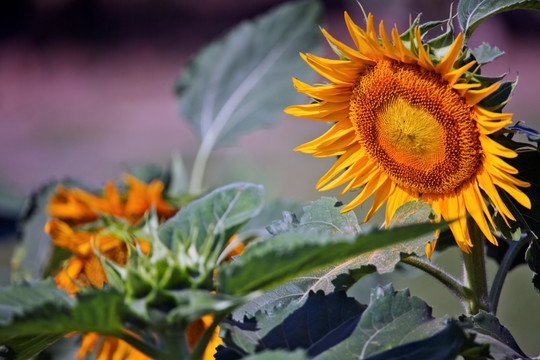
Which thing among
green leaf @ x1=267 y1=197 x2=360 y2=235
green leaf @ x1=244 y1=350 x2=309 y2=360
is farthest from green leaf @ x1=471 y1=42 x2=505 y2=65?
green leaf @ x1=244 y1=350 x2=309 y2=360

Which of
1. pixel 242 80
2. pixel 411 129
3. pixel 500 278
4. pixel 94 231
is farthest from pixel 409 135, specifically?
pixel 242 80

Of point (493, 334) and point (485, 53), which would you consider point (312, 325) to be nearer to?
point (493, 334)

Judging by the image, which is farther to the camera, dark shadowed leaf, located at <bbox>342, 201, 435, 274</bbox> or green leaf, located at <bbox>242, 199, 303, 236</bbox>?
green leaf, located at <bbox>242, 199, 303, 236</bbox>

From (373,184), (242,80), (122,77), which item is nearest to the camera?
(373,184)

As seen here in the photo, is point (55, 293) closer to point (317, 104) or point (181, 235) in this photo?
point (181, 235)

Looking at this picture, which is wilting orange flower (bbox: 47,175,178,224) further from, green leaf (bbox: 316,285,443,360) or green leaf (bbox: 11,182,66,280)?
green leaf (bbox: 316,285,443,360)

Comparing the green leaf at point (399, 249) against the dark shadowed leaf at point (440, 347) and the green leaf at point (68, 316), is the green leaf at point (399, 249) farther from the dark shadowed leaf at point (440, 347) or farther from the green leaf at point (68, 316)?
the green leaf at point (68, 316)
